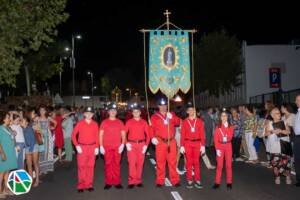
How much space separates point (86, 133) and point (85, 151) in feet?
1.30

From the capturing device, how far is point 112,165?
11852 mm

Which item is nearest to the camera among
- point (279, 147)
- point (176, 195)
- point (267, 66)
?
point (176, 195)

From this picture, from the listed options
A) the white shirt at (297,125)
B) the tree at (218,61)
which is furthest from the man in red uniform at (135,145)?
the tree at (218,61)

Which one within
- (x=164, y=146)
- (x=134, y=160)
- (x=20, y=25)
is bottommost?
(x=134, y=160)

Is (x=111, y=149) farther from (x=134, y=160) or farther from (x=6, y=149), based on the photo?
(x=6, y=149)

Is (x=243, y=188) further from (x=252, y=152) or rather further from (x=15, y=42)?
(x=15, y=42)

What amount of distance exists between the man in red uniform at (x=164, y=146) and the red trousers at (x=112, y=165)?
0.91 metres

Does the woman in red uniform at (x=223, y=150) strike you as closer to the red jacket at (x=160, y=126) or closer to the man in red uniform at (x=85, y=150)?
the red jacket at (x=160, y=126)

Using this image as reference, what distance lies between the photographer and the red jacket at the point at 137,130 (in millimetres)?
11920

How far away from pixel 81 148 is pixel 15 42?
15.0 feet

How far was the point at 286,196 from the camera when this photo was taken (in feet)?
34.7

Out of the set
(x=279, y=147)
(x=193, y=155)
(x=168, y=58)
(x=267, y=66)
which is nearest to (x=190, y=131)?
(x=193, y=155)

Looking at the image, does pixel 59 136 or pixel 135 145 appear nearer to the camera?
pixel 135 145

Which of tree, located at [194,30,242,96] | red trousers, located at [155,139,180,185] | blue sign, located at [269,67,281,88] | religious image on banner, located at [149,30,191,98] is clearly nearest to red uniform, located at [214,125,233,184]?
red trousers, located at [155,139,180,185]
